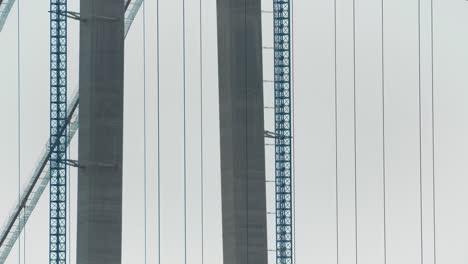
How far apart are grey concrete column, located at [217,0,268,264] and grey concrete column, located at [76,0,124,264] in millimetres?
2957

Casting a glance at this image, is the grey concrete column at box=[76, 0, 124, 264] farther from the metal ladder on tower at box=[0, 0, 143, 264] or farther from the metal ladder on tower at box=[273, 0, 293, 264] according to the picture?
the metal ladder on tower at box=[273, 0, 293, 264]

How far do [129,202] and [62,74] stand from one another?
41.4 ft

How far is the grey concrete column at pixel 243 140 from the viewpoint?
93.1 feet

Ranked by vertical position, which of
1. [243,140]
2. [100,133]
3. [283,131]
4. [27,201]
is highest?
[283,131]

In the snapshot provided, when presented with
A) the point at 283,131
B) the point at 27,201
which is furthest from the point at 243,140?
the point at 27,201

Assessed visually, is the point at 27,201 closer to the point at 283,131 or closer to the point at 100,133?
the point at 283,131

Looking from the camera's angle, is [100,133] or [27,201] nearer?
[100,133]

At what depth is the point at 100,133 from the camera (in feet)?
86.5

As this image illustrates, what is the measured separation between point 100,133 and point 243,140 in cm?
360

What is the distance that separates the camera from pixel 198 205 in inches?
1741

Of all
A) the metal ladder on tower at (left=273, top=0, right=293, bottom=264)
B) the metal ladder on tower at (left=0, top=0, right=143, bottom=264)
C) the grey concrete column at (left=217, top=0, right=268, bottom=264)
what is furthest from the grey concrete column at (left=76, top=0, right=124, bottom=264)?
the metal ladder on tower at (left=273, top=0, right=293, bottom=264)

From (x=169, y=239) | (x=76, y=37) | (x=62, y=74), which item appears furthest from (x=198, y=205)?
(x=62, y=74)

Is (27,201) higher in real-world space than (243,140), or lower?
lower

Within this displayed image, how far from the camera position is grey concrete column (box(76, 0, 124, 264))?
2598 centimetres
